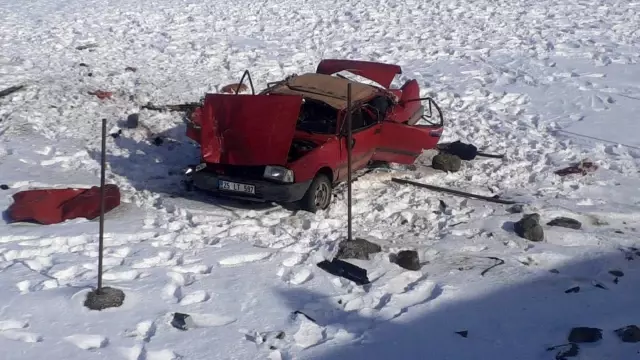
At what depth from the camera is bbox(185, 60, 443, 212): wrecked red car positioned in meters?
9.87

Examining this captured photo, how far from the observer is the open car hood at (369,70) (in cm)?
1233

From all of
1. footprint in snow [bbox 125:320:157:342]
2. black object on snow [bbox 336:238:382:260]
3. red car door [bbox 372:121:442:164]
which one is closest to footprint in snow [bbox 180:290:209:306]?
footprint in snow [bbox 125:320:157:342]

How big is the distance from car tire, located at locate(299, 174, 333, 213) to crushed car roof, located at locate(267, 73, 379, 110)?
101 cm

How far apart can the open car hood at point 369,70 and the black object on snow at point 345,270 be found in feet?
14.1

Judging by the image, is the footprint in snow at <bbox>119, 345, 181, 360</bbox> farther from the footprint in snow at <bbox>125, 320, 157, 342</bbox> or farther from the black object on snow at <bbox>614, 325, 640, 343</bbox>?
the black object on snow at <bbox>614, 325, 640, 343</bbox>

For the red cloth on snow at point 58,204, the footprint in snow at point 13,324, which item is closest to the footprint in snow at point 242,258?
the red cloth on snow at point 58,204

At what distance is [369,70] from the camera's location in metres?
12.5

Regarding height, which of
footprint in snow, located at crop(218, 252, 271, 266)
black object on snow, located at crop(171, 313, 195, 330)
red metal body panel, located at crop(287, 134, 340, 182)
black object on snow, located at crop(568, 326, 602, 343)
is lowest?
black object on snow, located at crop(171, 313, 195, 330)

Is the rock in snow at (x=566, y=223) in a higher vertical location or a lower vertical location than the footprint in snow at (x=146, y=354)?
higher

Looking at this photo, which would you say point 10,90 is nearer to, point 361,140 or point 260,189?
point 260,189

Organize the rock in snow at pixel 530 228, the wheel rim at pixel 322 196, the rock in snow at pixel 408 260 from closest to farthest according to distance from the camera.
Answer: the rock in snow at pixel 408 260 → the rock in snow at pixel 530 228 → the wheel rim at pixel 322 196

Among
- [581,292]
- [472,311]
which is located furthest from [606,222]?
[472,311]

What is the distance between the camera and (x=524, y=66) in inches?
656

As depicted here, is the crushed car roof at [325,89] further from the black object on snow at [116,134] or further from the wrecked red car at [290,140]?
the black object on snow at [116,134]
